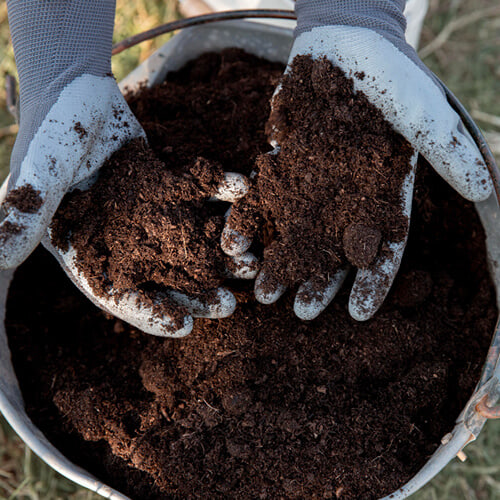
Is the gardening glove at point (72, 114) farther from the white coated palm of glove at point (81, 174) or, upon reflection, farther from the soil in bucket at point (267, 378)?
the soil in bucket at point (267, 378)

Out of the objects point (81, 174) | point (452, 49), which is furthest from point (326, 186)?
point (452, 49)

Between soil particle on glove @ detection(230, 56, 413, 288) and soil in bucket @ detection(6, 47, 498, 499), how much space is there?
183mm

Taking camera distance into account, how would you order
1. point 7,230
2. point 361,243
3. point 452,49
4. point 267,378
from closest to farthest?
1. point 7,230
2. point 361,243
3. point 267,378
4. point 452,49

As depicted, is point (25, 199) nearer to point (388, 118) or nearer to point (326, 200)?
point (326, 200)

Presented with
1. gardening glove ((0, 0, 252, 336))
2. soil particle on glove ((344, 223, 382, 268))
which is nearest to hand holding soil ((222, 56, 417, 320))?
soil particle on glove ((344, 223, 382, 268))

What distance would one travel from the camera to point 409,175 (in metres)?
1.44

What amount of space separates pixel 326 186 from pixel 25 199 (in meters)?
0.81

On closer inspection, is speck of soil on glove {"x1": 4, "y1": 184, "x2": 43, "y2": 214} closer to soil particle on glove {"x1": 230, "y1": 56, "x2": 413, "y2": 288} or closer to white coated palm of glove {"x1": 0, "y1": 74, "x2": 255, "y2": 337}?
white coated palm of glove {"x1": 0, "y1": 74, "x2": 255, "y2": 337}

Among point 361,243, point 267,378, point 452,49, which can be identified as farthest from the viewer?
point 452,49

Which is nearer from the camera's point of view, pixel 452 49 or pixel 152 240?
pixel 152 240

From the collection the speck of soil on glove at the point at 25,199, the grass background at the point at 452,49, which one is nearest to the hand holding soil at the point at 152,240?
the speck of soil on glove at the point at 25,199

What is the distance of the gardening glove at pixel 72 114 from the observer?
1.27 metres

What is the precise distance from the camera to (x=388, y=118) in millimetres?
1389

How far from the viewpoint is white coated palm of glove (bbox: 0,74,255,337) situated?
1188 mm
